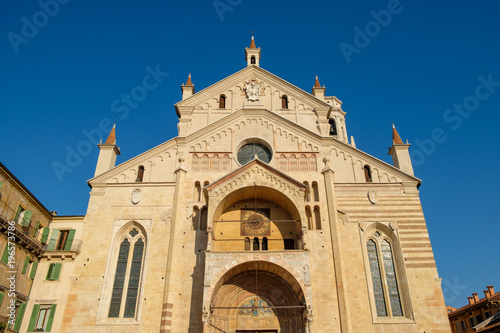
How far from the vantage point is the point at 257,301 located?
756 inches

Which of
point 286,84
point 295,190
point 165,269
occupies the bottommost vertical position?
point 165,269

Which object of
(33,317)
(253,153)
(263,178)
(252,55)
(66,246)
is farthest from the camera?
(252,55)

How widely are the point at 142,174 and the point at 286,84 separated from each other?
10995mm

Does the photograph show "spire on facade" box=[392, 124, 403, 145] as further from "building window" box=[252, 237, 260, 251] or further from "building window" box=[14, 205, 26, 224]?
"building window" box=[14, 205, 26, 224]

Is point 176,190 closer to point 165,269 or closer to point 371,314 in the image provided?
point 165,269

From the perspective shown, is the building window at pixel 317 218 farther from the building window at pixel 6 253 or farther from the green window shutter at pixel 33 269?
the building window at pixel 6 253

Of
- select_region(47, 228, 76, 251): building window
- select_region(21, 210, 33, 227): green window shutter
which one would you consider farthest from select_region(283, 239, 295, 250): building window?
select_region(21, 210, 33, 227): green window shutter

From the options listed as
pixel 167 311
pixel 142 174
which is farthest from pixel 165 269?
pixel 142 174

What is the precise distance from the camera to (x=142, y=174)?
2231 centimetres

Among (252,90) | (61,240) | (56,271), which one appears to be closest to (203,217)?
(61,240)

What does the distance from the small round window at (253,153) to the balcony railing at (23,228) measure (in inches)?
455

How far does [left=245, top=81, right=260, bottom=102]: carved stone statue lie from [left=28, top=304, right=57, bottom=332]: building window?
16.1m

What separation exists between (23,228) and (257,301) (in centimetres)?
1228

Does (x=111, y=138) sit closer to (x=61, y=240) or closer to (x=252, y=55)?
(x=61, y=240)
